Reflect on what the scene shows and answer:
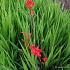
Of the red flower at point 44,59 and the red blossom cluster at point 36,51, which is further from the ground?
the red blossom cluster at point 36,51

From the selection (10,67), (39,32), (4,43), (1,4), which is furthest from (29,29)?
(1,4)

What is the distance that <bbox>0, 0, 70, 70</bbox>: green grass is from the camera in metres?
1.29

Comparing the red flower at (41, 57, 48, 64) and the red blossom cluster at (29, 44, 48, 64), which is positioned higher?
the red blossom cluster at (29, 44, 48, 64)

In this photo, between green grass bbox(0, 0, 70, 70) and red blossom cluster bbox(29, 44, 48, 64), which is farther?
green grass bbox(0, 0, 70, 70)

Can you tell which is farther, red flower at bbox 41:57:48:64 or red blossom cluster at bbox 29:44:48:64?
red flower at bbox 41:57:48:64

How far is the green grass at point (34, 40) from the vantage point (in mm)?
1286

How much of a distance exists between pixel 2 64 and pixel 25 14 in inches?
16.8

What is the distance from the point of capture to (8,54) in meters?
1.32

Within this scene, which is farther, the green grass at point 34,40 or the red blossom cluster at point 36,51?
the green grass at point 34,40

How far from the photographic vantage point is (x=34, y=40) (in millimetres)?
1279

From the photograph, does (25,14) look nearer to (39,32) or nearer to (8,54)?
(39,32)

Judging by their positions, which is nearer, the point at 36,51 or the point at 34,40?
the point at 36,51

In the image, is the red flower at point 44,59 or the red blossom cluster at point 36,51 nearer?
the red blossom cluster at point 36,51

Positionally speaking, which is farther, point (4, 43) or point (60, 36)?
point (60, 36)
